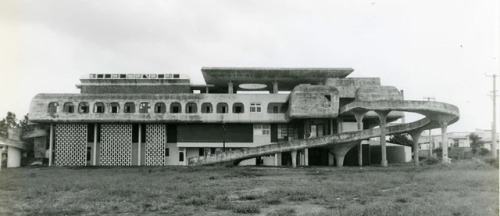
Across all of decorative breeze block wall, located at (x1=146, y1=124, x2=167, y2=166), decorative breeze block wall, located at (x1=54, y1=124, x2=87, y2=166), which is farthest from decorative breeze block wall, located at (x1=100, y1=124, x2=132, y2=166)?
decorative breeze block wall, located at (x1=54, y1=124, x2=87, y2=166)

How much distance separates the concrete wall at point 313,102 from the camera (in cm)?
4141

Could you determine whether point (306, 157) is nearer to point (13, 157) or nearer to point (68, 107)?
point (68, 107)

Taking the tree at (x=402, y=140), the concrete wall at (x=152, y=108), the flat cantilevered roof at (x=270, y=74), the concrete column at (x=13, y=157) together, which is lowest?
the concrete column at (x=13, y=157)

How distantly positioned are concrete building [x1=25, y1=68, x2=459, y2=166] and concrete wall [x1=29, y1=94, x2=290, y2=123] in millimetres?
90

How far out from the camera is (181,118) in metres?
44.2

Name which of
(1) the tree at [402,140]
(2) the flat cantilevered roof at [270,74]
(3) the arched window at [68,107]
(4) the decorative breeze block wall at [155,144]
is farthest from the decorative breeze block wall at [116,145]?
(1) the tree at [402,140]

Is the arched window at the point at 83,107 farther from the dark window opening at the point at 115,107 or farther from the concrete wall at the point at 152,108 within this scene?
the dark window opening at the point at 115,107

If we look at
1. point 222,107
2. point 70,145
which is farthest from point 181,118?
point 70,145

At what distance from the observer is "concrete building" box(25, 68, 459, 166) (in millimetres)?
44031

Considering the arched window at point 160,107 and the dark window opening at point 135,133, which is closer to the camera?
the arched window at point 160,107

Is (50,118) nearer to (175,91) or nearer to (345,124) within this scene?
(175,91)

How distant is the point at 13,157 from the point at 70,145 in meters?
6.30

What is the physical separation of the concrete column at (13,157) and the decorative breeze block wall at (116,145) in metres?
8.84

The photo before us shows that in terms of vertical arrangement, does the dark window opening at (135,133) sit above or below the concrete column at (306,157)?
above
